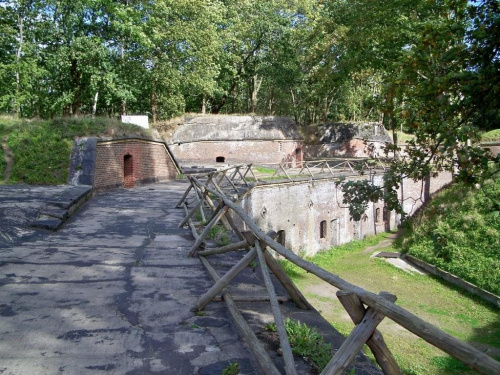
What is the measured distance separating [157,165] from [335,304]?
991 centimetres

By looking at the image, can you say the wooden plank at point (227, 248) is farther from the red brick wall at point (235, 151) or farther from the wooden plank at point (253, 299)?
the red brick wall at point (235, 151)

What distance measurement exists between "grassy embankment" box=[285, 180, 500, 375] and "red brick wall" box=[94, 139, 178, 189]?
7.16 metres

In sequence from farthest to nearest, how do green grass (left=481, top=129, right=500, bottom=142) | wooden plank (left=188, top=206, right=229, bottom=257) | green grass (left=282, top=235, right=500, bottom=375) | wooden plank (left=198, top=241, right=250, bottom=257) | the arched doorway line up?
green grass (left=481, top=129, right=500, bottom=142) < the arched doorway < green grass (left=282, top=235, right=500, bottom=375) < wooden plank (left=188, top=206, right=229, bottom=257) < wooden plank (left=198, top=241, right=250, bottom=257)

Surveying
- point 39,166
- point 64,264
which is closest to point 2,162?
point 39,166

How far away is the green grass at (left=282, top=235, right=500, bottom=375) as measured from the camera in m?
10.4

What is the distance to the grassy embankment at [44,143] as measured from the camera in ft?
45.4

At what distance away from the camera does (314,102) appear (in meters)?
41.0

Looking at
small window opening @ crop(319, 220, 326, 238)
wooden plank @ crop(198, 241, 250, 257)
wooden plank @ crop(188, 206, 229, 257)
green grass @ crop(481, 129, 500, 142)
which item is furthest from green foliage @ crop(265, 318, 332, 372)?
green grass @ crop(481, 129, 500, 142)

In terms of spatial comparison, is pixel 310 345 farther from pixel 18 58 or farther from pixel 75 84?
pixel 75 84

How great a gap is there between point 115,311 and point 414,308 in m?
12.1

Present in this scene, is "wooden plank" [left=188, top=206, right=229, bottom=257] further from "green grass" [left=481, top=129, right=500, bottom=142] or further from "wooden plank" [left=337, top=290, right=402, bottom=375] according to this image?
"green grass" [left=481, top=129, right=500, bottom=142]

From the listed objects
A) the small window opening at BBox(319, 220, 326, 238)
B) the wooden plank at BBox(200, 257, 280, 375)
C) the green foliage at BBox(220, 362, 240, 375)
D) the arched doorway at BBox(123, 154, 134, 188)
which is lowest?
the small window opening at BBox(319, 220, 326, 238)

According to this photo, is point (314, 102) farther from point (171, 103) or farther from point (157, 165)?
point (157, 165)

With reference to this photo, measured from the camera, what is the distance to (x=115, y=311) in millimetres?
4625
